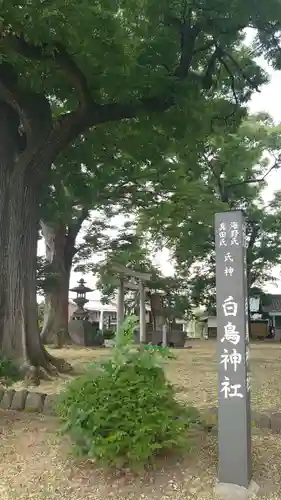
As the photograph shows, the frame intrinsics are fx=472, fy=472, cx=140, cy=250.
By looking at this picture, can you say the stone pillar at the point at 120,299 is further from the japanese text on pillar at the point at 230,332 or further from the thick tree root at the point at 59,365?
the japanese text on pillar at the point at 230,332

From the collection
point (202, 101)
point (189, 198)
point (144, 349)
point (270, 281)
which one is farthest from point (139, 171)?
point (270, 281)

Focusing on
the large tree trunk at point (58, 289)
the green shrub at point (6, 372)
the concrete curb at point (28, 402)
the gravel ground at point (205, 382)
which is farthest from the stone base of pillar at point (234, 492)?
the large tree trunk at point (58, 289)

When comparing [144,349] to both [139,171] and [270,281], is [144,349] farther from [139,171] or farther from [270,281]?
[270,281]

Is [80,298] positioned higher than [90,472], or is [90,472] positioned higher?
[80,298]

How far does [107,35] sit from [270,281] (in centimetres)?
2264

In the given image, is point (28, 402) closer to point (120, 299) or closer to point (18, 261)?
point (18, 261)

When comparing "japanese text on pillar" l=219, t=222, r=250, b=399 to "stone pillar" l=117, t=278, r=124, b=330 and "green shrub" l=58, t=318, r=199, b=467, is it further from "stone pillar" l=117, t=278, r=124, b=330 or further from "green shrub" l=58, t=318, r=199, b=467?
"stone pillar" l=117, t=278, r=124, b=330

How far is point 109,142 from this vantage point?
1087 cm

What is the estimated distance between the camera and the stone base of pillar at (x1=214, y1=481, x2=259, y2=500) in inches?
131

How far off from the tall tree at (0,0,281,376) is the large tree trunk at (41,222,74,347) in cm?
760

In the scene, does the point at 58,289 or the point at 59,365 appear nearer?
the point at 59,365

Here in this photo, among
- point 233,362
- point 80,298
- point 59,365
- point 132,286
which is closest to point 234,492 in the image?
point 233,362

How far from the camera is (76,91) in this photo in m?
8.41

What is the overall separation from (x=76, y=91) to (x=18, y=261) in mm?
3198
